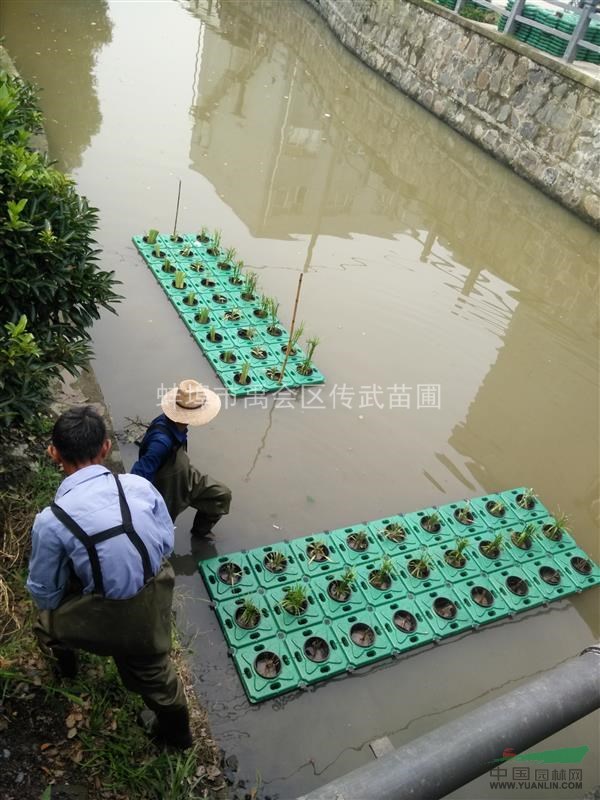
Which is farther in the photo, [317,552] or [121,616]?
[317,552]

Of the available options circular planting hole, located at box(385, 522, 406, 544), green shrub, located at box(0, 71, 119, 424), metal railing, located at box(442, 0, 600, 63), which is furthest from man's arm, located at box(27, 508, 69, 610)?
metal railing, located at box(442, 0, 600, 63)

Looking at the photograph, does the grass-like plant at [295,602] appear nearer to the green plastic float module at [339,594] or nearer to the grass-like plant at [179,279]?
the green plastic float module at [339,594]

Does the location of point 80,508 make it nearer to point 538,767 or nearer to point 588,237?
point 538,767

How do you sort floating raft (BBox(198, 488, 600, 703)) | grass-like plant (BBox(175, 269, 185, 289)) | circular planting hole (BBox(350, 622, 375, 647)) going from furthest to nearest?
1. grass-like plant (BBox(175, 269, 185, 289))
2. circular planting hole (BBox(350, 622, 375, 647))
3. floating raft (BBox(198, 488, 600, 703))

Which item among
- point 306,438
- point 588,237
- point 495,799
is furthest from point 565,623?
point 588,237

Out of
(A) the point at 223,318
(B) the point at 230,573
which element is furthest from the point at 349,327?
(B) the point at 230,573

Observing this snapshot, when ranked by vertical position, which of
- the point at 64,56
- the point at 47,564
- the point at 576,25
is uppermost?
the point at 576,25

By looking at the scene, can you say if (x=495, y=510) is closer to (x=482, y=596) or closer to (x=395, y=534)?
(x=482, y=596)

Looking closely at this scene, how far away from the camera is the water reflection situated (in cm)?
963

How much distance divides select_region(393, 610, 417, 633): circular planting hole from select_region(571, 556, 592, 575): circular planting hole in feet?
5.08

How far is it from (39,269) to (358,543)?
2843mm

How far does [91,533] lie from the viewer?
2.27 meters

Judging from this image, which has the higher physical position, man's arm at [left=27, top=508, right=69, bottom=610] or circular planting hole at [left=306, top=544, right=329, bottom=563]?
man's arm at [left=27, top=508, right=69, bottom=610]

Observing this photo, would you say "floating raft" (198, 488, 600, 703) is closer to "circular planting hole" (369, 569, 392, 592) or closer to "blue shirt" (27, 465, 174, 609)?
"circular planting hole" (369, 569, 392, 592)
